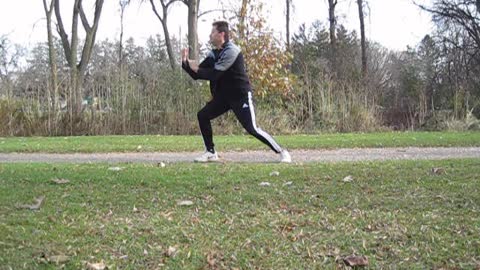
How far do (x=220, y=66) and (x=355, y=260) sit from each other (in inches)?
158

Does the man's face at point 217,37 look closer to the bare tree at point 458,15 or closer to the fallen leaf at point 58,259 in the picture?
the fallen leaf at point 58,259

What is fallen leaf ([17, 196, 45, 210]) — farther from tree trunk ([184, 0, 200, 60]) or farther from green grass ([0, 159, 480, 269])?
tree trunk ([184, 0, 200, 60])

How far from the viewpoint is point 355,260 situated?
396 cm

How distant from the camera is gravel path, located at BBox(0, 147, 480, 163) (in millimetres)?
9031

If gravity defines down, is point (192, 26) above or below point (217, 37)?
above

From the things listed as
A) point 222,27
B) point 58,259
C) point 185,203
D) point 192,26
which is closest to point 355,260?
point 185,203

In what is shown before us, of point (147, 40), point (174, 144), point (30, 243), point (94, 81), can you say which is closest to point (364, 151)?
point (174, 144)

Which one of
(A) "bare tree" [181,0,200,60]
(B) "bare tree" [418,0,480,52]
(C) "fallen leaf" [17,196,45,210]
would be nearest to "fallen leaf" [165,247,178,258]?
(C) "fallen leaf" [17,196,45,210]

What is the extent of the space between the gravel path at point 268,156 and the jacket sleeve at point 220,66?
1820mm

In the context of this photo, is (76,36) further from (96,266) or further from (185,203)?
(96,266)

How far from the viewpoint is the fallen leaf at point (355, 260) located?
12.8 feet

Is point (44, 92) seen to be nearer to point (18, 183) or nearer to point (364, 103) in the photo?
point (364, 103)

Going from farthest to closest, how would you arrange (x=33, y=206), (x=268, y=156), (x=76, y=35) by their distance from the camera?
(x=76, y=35) < (x=268, y=156) < (x=33, y=206)

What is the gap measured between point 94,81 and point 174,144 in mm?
6918
